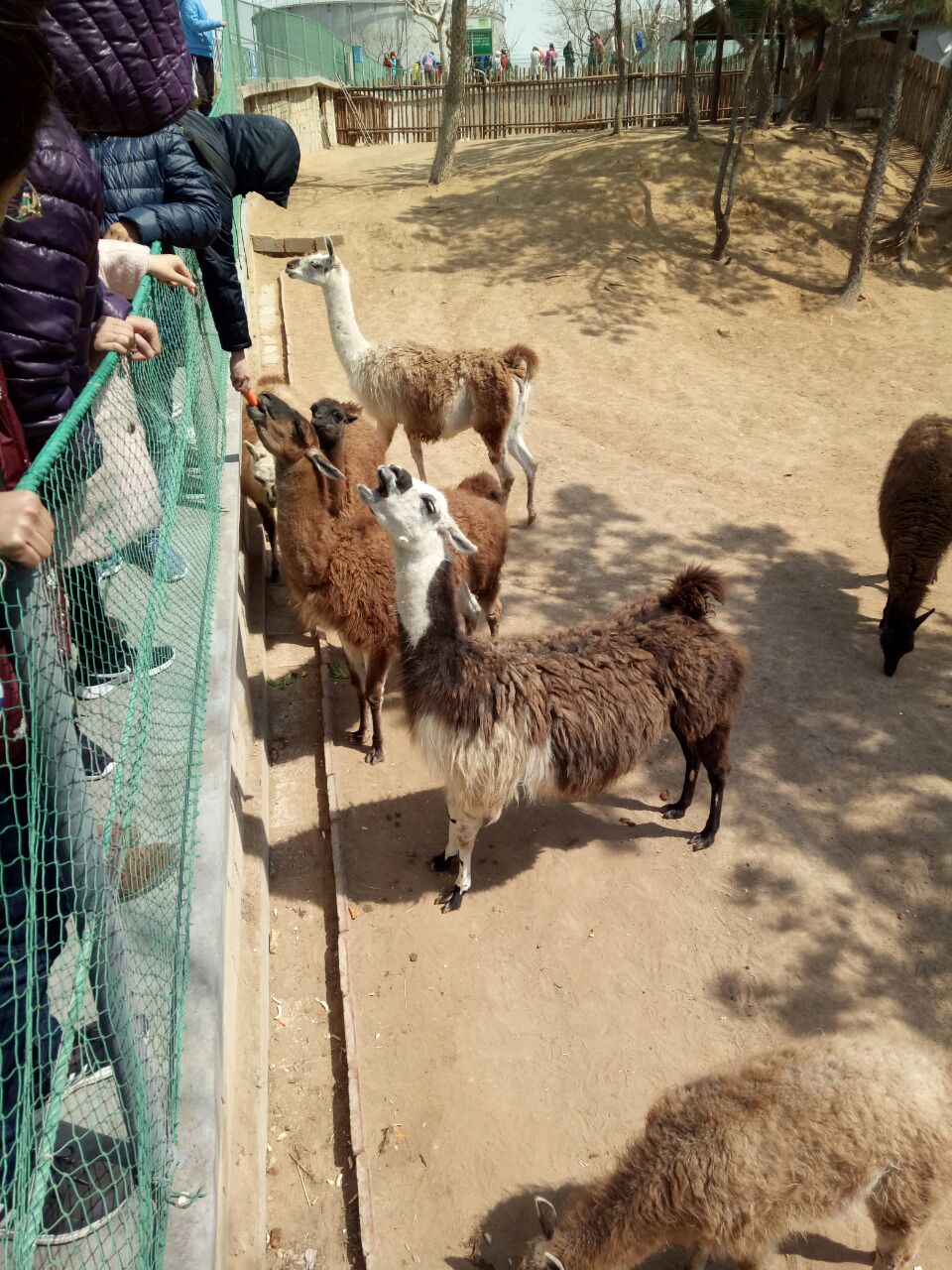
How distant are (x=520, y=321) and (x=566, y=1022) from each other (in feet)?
31.3

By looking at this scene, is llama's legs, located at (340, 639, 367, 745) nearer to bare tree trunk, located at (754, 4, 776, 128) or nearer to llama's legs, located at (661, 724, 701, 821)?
llama's legs, located at (661, 724, 701, 821)

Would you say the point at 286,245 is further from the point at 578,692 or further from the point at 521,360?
the point at 578,692

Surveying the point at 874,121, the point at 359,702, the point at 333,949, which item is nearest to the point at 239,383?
the point at 359,702

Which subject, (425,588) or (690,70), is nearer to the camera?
(425,588)

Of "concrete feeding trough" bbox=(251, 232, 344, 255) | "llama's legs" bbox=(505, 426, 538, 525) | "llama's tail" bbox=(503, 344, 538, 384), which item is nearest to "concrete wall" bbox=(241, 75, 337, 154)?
"concrete feeding trough" bbox=(251, 232, 344, 255)

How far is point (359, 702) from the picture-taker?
4.76 metres

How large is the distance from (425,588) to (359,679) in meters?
1.32

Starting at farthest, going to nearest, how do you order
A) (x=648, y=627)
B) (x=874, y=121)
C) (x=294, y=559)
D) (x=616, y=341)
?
(x=874, y=121) → (x=616, y=341) → (x=294, y=559) → (x=648, y=627)

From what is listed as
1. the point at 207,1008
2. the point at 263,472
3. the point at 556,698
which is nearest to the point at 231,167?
the point at 263,472

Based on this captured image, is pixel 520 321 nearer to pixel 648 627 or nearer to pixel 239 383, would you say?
pixel 239 383

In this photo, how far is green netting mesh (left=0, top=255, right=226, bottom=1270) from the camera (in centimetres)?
143

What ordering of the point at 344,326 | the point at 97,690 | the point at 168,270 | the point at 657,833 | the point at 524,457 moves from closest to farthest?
the point at 97,690
the point at 168,270
the point at 657,833
the point at 524,457
the point at 344,326

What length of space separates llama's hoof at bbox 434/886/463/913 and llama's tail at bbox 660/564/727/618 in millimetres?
1707

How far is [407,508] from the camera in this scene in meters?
3.50
